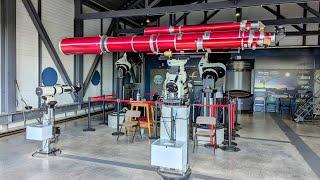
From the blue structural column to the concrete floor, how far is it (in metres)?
0.88

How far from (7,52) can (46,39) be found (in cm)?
136

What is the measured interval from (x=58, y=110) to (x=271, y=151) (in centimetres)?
581

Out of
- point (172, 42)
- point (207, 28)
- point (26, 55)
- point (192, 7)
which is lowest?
point (172, 42)

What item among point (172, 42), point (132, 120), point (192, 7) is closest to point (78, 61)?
point (132, 120)

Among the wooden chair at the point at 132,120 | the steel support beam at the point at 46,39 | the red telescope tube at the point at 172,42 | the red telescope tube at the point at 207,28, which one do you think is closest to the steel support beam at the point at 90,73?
the steel support beam at the point at 46,39

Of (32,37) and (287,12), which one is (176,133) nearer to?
(32,37)

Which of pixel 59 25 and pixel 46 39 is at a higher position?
pixel 59 25

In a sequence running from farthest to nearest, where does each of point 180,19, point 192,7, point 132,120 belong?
point 180,19 < point 132,120 < point 192,7

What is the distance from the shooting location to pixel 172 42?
4016 mm

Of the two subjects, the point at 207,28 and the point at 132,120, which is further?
the point at 132,120

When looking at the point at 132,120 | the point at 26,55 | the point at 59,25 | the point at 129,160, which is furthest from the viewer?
the point at 59,25

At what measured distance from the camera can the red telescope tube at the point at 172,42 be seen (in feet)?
11.6

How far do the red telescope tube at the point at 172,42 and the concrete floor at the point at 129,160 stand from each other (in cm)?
195

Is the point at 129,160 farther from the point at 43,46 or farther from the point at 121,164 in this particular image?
the point at 43,46
